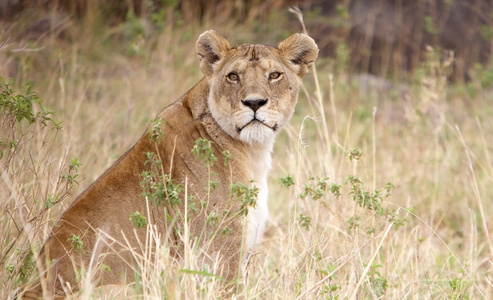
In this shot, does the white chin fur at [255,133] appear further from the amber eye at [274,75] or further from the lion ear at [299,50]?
the lion ear at [299,50]

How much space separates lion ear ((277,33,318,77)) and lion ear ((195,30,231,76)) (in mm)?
418

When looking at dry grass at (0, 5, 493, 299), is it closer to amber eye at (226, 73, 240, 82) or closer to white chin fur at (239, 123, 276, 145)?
white chin fur at (239, 123, 276, 145)

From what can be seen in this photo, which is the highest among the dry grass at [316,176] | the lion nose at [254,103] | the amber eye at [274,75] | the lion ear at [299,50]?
the lion ear at [299,50]

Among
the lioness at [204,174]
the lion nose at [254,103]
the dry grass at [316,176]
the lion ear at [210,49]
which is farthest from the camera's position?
the lion ear at [210,49]

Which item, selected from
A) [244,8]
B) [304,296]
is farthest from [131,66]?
[304,296]

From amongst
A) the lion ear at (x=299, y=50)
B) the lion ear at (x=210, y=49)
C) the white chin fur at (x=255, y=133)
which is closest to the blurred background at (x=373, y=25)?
the lion ear at (x=299, y=50)

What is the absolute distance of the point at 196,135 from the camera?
450 cm

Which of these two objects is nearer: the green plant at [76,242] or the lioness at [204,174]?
the green plant at [76,242]

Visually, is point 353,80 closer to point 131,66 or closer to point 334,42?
point 334,42

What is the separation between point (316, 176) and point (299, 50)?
1279 mm

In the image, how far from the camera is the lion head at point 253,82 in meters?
4.41

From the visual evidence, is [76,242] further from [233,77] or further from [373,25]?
[373,25]

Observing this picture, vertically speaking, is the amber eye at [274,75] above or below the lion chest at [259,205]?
above

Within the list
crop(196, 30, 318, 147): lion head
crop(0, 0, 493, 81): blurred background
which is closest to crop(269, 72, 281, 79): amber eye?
crop(196, 30, 318, 147): lion head
